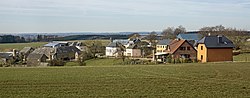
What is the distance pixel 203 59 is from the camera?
183 feet

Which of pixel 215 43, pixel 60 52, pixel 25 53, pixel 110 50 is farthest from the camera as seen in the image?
pixel 110 50

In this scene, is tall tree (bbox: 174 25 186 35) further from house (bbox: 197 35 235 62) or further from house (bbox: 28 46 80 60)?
house (bbox: 197 35 235 62)

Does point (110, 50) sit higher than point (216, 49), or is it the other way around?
point (110, 50)

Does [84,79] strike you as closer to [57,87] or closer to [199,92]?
[57,87]

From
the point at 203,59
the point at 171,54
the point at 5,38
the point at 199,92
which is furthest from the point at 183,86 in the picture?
the point at 5,38

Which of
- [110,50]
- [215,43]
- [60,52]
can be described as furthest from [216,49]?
[110,50]

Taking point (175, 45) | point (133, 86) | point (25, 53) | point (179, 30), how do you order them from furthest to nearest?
point (179, 30), point (25, 53), point (175, 45), point (133, 86)

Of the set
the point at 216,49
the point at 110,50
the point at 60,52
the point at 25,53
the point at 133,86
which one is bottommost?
the point at 133,86

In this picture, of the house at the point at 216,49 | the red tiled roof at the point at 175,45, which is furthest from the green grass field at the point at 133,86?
the red tiled roof at the point at 175,45

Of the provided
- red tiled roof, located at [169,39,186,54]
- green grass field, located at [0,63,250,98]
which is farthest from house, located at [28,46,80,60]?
green grass field, located at [0,63,250,98]

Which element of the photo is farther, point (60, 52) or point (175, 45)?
point (60, 52)

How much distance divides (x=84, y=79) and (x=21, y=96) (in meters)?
7.75

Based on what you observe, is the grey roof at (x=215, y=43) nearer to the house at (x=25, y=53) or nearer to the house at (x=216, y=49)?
the house at (x=216, y=49)

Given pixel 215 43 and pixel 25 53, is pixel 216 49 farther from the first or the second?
pixel 25 53
